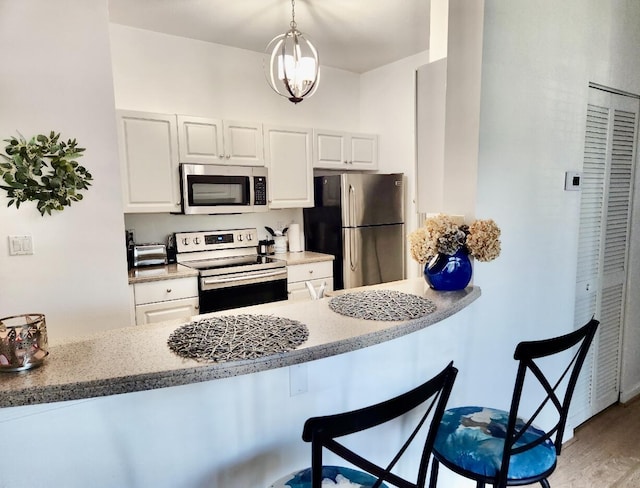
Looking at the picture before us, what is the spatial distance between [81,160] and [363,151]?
2736 mm

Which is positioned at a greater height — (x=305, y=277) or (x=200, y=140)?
(x=200, y=140)

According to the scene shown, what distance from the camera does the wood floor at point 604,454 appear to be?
213 cm

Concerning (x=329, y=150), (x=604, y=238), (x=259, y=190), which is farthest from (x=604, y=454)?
(x=329, y=150)

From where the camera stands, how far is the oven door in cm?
314

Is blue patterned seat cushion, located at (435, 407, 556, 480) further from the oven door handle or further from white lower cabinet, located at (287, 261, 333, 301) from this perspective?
white lower cabinet, located at (287, 261, 333, 301)

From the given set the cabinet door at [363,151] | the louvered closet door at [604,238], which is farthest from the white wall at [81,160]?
the louvered closet door at [604,238]

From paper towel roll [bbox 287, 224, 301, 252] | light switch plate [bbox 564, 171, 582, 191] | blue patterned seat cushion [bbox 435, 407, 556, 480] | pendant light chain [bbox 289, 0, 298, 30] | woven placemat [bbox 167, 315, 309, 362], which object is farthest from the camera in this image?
paper towel roll [bbox 287, 224, 301, 252]

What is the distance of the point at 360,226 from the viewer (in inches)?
149

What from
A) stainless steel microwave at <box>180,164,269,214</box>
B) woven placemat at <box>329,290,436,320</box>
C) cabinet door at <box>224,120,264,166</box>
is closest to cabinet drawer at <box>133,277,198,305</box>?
stainless steel microwave at <box>180,164,269,214</box>

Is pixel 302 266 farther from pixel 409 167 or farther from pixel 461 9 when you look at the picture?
pixel 461 9

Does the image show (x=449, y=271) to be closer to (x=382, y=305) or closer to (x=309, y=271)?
(x=382, y=305)

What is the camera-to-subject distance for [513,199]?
1961mm

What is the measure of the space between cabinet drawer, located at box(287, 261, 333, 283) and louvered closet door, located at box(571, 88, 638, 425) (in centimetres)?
197

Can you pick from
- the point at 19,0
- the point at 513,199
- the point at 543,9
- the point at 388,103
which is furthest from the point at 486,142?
the point at 388,103
